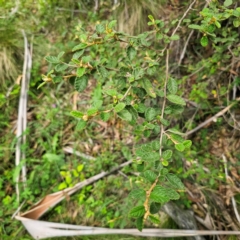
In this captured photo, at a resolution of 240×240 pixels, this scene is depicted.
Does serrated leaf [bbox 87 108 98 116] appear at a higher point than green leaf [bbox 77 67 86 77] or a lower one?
lower

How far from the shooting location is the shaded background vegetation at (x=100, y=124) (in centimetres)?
185

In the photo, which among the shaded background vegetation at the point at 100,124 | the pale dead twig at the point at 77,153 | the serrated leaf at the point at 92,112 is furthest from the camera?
the pale dead twig at the point at 77,153

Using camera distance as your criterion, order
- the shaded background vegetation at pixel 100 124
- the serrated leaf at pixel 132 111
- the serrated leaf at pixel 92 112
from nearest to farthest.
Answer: the serrated leaf at pixel 92 112 < the serrated leaf at pixel 132 111 < the shaded background vegetation at pixel 100 124

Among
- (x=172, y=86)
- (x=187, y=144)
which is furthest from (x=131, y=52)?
(x=187, y=144)

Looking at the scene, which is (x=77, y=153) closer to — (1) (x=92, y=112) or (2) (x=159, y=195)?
(1) (x=92, y=112)

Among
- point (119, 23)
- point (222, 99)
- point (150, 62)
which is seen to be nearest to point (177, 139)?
point (150, 62)

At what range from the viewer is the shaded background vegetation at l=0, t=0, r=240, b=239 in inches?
72.9

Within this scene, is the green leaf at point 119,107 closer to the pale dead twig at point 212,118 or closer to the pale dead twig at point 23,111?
the pale dead twig at point 212,118

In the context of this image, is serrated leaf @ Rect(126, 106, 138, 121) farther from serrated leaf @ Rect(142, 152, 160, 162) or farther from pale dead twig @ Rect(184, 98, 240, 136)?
pale dead twig @ Rect(184, 98, 240, 136)

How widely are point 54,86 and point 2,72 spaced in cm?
45

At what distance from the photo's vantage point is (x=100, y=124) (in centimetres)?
231

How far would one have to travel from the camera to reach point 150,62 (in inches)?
46.8

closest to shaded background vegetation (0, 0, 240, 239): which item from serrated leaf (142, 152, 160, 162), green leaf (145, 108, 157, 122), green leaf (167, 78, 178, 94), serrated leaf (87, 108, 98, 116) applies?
green leaf (167, 78, 178, 94)

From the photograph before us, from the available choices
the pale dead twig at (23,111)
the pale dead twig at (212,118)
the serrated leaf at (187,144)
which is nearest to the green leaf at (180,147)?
the serrated leaf at (187,144)
